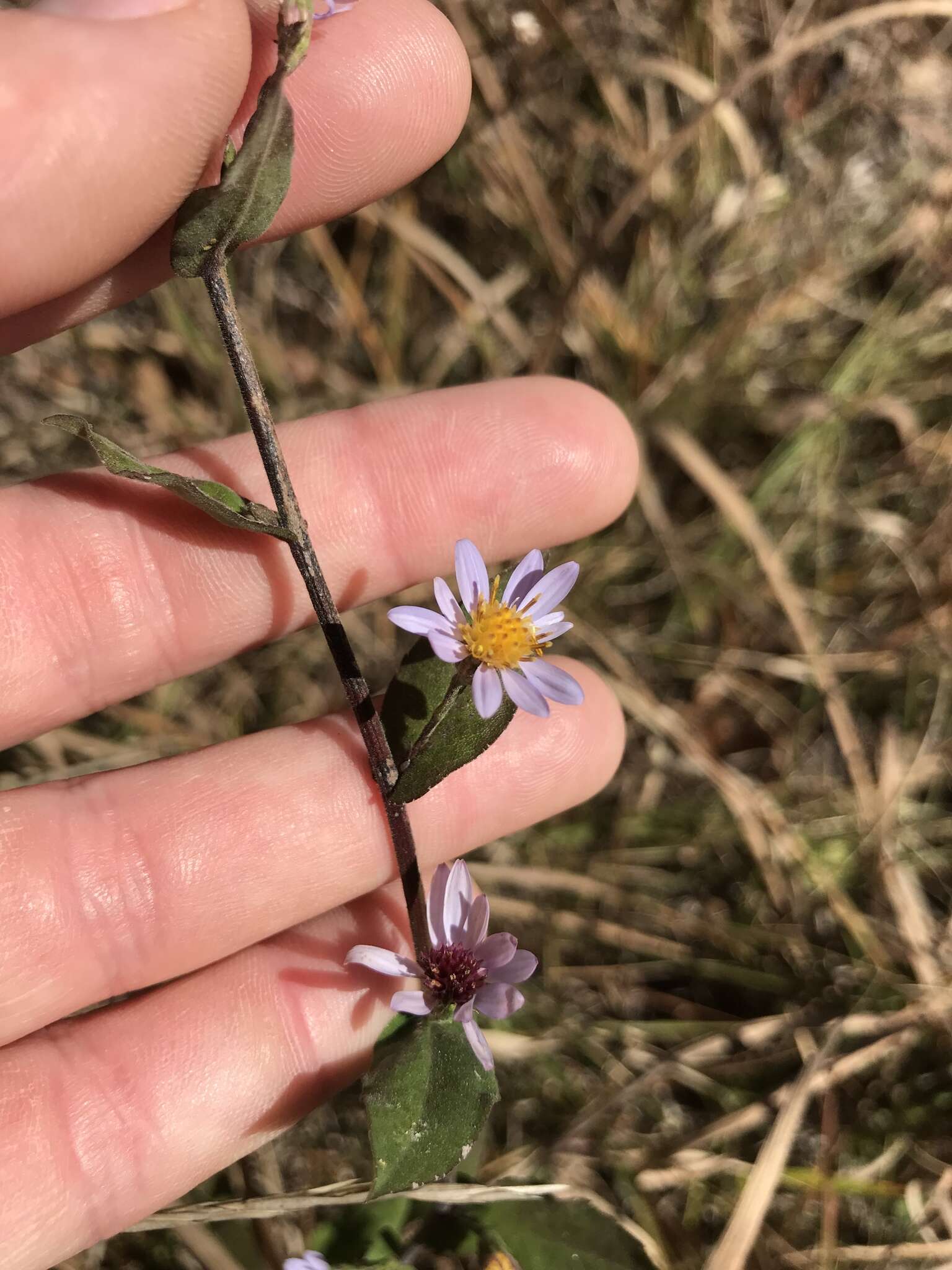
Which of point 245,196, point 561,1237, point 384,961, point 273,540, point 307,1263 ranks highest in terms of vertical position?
point 245,196

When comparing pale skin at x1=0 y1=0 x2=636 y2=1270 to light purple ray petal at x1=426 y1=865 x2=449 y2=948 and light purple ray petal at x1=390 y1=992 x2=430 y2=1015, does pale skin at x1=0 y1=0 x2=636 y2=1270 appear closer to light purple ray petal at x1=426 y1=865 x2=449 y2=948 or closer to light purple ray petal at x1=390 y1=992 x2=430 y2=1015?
light purple ray petal at x1=426 y1=865 x2=449 y2=948

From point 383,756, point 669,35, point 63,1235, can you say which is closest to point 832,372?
point 669,35

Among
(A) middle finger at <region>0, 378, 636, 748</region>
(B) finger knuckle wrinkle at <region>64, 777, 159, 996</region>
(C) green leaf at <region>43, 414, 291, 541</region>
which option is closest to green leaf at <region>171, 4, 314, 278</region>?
(C) green leaf at <region>43, 414, 291, 541</region>

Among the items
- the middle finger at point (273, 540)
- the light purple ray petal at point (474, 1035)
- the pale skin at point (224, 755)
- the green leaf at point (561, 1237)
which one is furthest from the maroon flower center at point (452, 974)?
the middle finger at point (273, 540)

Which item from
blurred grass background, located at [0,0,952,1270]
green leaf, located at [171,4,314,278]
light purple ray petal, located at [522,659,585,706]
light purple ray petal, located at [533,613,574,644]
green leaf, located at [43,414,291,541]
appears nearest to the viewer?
green leaf, located at [171,4,314,278]

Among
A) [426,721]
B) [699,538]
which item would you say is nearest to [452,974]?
[426,721]

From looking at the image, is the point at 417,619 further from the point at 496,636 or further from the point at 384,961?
the point at 384,961

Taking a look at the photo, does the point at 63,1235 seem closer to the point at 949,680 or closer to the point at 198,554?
the point at 198,554
